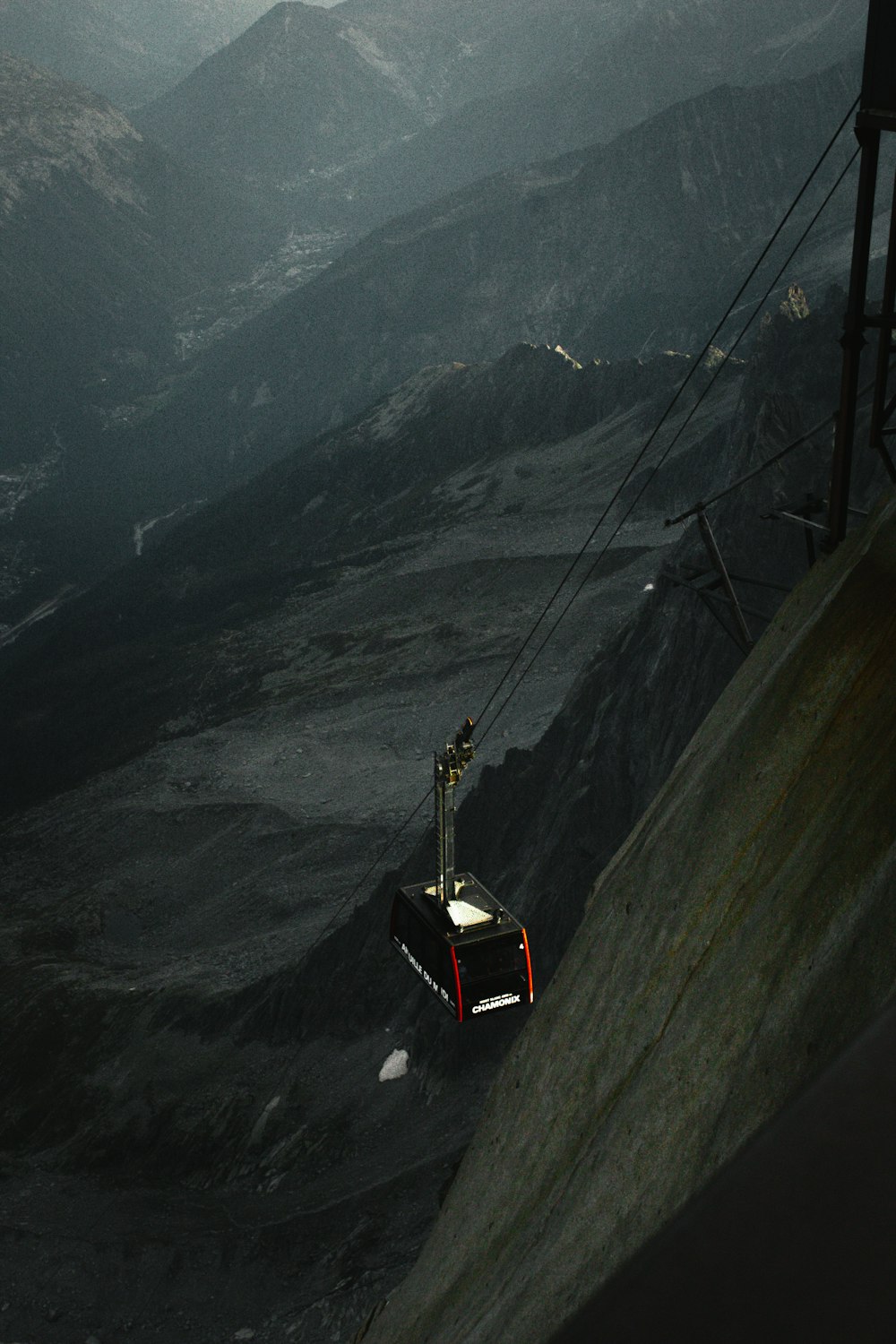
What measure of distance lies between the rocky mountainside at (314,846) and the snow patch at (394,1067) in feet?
0.39

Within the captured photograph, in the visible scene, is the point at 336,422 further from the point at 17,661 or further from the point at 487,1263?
the point at 487,1263

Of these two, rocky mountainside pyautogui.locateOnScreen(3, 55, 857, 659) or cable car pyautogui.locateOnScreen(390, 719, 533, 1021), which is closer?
cable car pyautogui.locateOnScreen(390, 719, 533, 1021)

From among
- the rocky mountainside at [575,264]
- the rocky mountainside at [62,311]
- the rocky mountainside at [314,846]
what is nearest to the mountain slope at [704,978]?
the rocky mountainside at [314,846]

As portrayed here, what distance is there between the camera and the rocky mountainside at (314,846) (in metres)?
24.9

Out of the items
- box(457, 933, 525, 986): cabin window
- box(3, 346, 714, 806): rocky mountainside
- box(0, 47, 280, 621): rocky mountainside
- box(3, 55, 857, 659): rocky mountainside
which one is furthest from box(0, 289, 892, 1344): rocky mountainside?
box(0, 47, 280, 621): rocky mountainside

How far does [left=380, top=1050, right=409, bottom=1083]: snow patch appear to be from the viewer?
28.5 metres

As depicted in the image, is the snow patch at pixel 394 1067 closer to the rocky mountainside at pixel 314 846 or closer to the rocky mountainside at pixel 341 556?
the rocky mountainside at pixel 314 846

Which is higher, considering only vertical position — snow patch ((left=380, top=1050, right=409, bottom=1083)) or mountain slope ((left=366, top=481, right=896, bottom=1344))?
mountain slope ((left=366, top=481, right=896, bottom=1344))

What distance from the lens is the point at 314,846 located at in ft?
143

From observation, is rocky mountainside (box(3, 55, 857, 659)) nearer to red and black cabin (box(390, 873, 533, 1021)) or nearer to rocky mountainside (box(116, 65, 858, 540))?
rocky mountainside (box(116, 65, 858, 540))

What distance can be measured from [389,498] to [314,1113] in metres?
61.0

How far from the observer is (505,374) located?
287 feet

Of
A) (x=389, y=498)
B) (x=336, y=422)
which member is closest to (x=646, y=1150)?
(x=389, y=498)

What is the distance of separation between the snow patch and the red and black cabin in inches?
538
